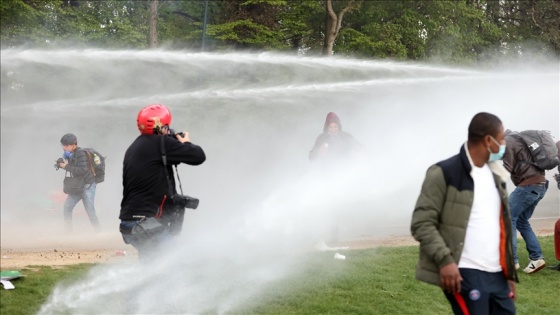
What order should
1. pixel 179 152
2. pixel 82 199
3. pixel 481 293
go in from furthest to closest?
pixel 82 199, pixel 179 152, pixel 481 293

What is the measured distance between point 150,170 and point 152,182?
0.10m

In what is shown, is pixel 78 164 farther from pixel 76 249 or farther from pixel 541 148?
pixel 541 148

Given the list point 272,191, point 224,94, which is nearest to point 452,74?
point 224,94

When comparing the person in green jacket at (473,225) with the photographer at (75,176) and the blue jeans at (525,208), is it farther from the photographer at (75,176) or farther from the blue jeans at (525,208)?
the photographer at (75,176)

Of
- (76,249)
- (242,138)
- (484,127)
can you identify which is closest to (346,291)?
(484,127)

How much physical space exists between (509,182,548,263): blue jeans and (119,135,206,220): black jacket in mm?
4494

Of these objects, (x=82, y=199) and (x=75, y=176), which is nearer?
(x=75, y=176)

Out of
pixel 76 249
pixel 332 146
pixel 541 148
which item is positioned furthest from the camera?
pixel 332 146

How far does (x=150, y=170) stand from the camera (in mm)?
5730

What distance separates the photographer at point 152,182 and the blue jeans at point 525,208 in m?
4.48

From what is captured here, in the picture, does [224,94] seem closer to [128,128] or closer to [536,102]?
[128,128]

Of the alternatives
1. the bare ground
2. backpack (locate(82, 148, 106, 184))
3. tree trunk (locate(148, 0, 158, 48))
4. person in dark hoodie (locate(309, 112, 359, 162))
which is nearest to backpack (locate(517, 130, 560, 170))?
person in dark hoodie (locate(309, 112, 359, 162))

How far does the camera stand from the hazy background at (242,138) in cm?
958

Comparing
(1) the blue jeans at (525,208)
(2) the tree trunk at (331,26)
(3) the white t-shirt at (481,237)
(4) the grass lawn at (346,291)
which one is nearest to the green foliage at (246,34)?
(2) the tree trunk at (331,26)
